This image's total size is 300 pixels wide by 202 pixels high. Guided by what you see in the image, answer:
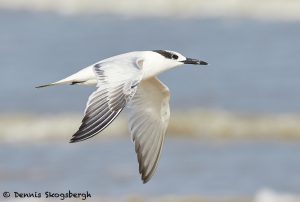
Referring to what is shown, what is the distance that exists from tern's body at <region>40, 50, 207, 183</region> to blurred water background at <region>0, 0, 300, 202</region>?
1.71m

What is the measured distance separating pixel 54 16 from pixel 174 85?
7100 millimetres

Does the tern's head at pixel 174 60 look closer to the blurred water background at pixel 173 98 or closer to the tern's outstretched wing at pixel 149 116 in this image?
the tern's outstretched wing at pixel 149 116

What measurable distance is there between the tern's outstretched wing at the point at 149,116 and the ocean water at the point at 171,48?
605 cm

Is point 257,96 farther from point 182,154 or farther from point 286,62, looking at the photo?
point 182,154

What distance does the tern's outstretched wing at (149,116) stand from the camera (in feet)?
28.5

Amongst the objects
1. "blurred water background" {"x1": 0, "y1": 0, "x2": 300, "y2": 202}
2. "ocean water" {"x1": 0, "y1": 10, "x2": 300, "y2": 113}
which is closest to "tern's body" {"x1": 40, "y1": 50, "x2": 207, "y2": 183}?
"blurred water background" {"x1": 0, "y1": 0, "x2": 300, "y2": 202}

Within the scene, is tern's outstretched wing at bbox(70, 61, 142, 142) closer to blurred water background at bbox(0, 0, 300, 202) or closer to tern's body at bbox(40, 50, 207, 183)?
tern's body at bbox(40, 50, 207, 183)

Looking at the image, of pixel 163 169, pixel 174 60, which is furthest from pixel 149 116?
pixel 163 169

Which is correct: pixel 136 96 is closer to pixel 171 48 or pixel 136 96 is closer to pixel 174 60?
pixel 174 60

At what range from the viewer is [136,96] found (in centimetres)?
900

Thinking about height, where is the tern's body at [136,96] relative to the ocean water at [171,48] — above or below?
above

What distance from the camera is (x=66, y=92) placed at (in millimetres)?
15891

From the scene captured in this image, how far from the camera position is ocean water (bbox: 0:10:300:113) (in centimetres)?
1540

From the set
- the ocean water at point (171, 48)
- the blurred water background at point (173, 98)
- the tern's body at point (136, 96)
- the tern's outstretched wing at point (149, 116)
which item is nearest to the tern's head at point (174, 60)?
the tern's body at point (136, 96)
